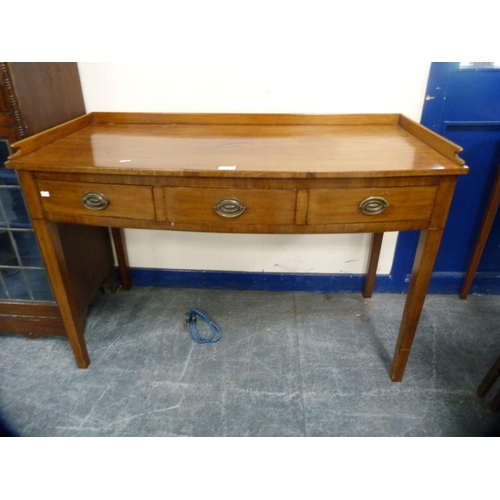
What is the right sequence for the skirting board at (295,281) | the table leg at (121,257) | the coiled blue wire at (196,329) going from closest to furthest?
the coiled blue wire at (196,329) → the table leg at (121,257) → the skirting board at (295,281)

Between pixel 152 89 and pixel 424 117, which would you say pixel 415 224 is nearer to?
pixel 424 117

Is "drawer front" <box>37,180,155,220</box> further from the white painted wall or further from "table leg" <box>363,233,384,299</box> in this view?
"table leg" <box>363,233,384,299</box>

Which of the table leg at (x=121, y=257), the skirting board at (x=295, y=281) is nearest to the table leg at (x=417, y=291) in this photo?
the skirting board at (x=295, y=281)

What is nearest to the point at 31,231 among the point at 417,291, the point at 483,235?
the point at 417,291

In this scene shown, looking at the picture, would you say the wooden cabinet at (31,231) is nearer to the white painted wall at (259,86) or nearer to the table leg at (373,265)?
the white painted wall at (259,86)

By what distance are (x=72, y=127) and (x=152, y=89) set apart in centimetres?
40

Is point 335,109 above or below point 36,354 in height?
above

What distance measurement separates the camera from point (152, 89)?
1797mm

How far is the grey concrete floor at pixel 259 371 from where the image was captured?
1.48 m

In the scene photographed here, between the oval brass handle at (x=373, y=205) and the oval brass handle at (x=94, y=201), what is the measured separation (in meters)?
0.84

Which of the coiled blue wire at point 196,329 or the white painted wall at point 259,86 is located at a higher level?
the white painted wall at point 259,86

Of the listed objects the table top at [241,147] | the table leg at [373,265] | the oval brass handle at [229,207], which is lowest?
the table leg at [373,265]
